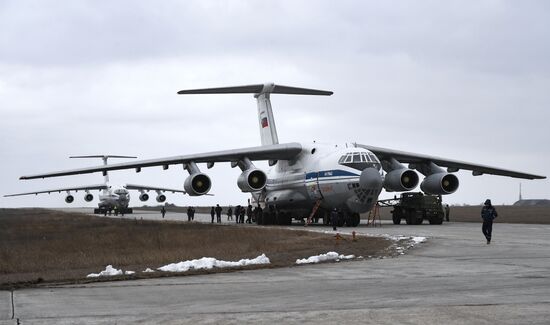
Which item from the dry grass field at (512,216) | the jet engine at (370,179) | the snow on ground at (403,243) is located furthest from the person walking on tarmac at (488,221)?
the dry grass field at (512,216)

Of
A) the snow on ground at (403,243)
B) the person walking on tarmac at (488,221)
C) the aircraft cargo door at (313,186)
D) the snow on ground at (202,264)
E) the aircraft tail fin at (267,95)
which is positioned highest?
the aircraft tail fin at (267,95)

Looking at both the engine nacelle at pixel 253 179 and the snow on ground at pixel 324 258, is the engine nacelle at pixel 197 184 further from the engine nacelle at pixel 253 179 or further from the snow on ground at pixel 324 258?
the snow on ground at pixel 324 258

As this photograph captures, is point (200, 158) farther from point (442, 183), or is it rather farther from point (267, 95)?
point (442, 183)

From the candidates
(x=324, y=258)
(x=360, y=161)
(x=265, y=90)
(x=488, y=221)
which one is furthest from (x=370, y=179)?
(x=324, y=258)

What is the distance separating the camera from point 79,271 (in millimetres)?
14586

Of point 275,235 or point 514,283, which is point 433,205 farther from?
point 514,283

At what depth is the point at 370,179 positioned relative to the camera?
3077 cm

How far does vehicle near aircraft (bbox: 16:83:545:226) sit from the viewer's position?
31922mm

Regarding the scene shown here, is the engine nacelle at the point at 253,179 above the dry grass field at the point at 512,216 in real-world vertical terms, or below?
above

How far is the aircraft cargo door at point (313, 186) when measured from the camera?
33.6 m

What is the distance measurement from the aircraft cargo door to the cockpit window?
1.98 metres

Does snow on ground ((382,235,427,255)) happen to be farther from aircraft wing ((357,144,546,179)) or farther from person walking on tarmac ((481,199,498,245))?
aircraft wing ((357,144,546,179))

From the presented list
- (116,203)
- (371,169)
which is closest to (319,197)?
(371,169)

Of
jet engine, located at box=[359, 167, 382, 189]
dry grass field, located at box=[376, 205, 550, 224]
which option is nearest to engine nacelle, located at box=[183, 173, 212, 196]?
jet engine, located at box=[359, 167, 382, 189]
